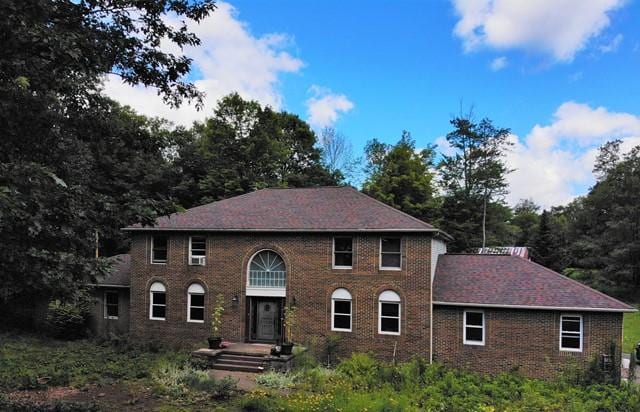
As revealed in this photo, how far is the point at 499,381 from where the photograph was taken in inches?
626

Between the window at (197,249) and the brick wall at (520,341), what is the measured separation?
9.99 m

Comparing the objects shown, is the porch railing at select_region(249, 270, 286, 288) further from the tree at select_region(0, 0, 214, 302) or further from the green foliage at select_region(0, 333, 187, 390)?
the tree at select_region(0, 0, 214, 302)

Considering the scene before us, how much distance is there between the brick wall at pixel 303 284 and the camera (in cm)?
1833

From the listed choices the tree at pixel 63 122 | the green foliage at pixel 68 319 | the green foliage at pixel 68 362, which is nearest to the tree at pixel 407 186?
the green foliage at pixel 68 319

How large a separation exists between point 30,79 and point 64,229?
8.22ft

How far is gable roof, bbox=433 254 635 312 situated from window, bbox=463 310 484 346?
58 cm

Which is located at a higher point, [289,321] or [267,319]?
[289,321]

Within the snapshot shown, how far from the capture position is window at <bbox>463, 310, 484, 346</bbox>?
17.9 meters

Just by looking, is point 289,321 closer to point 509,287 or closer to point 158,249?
point 158,249

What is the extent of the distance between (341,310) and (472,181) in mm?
29159

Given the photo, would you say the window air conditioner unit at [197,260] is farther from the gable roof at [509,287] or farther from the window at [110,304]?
the gable roof at [509,287]

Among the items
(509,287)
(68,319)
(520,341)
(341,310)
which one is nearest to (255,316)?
(341,310)

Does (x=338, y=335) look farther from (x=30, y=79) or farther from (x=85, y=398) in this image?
(x=30, y=79)

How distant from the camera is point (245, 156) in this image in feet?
131
